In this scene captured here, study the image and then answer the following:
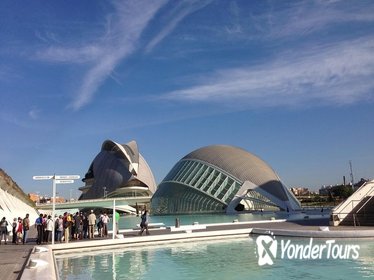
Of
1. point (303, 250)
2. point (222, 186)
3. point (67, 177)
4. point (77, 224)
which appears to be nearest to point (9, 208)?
point (77, 224)

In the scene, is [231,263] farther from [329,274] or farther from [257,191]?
[257,191]

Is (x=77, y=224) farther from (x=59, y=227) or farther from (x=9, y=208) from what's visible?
(x=9, y=208)

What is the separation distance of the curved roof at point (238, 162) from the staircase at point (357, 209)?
2713 cm

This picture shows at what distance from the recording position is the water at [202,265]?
442 inches

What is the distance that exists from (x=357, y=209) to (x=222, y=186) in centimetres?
2822

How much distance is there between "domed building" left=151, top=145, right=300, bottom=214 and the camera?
5003cm

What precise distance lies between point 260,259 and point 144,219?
8.94 meters

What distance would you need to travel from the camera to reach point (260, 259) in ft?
44.2

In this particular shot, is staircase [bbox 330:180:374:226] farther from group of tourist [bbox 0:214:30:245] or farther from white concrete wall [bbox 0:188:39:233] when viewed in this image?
white concrete wall [bbox 0:188:39:233]

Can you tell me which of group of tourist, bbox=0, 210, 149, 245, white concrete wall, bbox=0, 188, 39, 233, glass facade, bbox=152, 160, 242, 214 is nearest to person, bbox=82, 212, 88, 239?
group of tourist, bbox=0, 210, 149, 245

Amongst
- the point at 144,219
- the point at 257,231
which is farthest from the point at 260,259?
the point at 144,219

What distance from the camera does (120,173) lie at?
101 meters

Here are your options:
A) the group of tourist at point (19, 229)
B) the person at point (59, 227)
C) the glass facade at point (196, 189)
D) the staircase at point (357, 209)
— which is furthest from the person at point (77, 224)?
the glass facade at point (196, 189)

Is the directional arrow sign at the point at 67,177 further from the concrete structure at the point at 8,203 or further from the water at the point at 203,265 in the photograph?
the concrete structure at the point at 8,203
